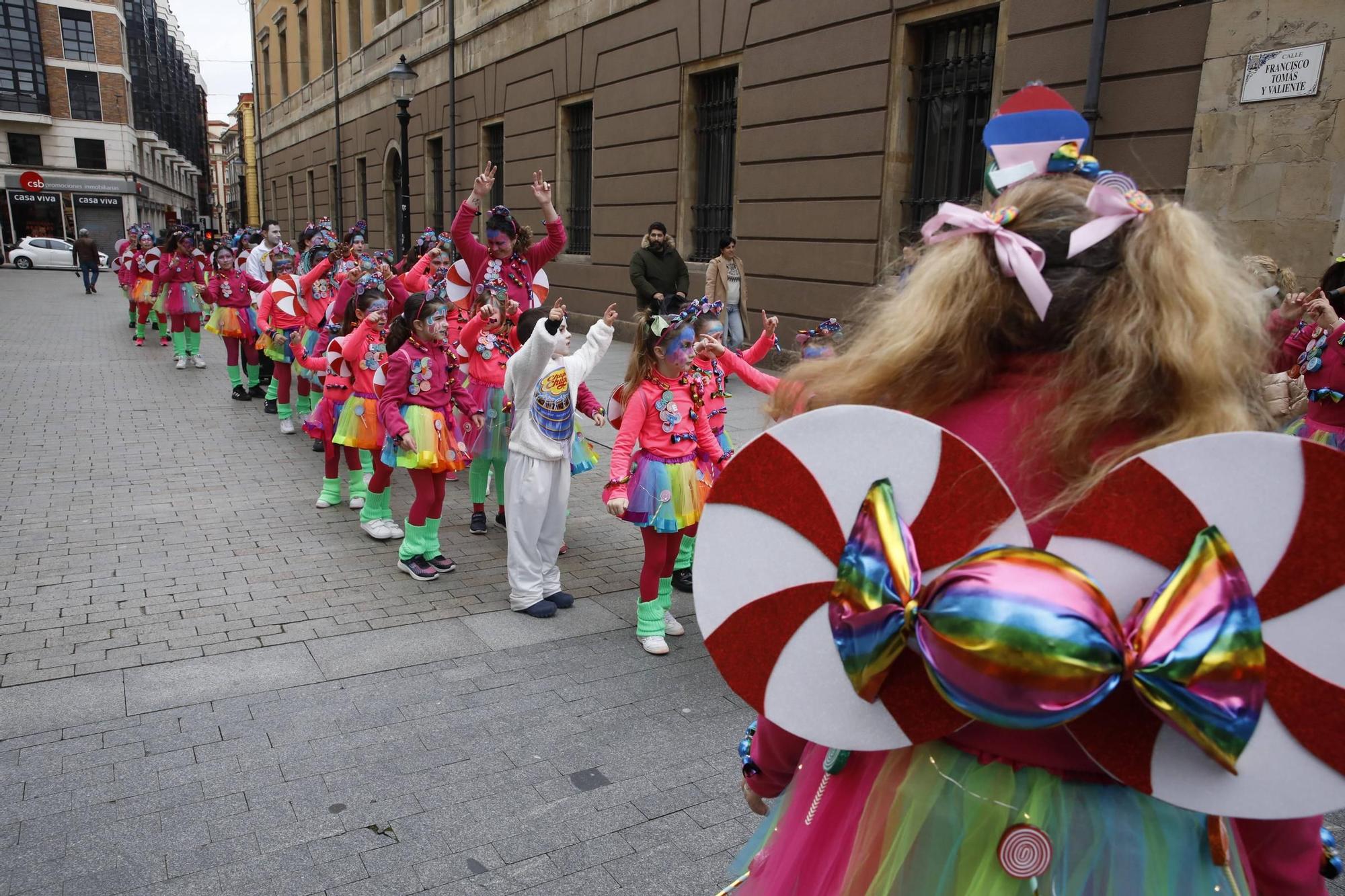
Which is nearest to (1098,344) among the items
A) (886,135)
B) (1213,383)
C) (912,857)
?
(1213,383)

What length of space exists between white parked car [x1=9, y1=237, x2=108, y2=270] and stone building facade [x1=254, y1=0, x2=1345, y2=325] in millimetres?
27732

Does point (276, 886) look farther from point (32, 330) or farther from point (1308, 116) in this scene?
point (32, 330)

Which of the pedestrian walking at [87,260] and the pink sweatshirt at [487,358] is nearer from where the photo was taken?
the pink sweatshirt at [487,358]

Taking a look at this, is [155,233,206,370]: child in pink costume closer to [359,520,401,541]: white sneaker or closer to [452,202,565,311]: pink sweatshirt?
[452,202,565,311]: pink sweatshirt

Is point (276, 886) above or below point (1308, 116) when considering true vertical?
below

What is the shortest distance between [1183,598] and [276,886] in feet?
8.67

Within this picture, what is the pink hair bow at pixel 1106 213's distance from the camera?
1.14 m

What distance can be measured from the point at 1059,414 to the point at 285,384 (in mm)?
9622

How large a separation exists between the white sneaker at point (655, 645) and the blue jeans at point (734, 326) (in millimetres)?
8213

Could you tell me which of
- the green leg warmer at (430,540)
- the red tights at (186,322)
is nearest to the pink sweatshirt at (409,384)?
the green leg warmer at (430,540)

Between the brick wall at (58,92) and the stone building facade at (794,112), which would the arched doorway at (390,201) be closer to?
the stone building facade at (794,112)

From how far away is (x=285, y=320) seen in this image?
8391mm

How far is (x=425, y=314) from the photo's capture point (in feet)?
17.9

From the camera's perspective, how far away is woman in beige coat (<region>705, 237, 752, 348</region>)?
11.9 metres
